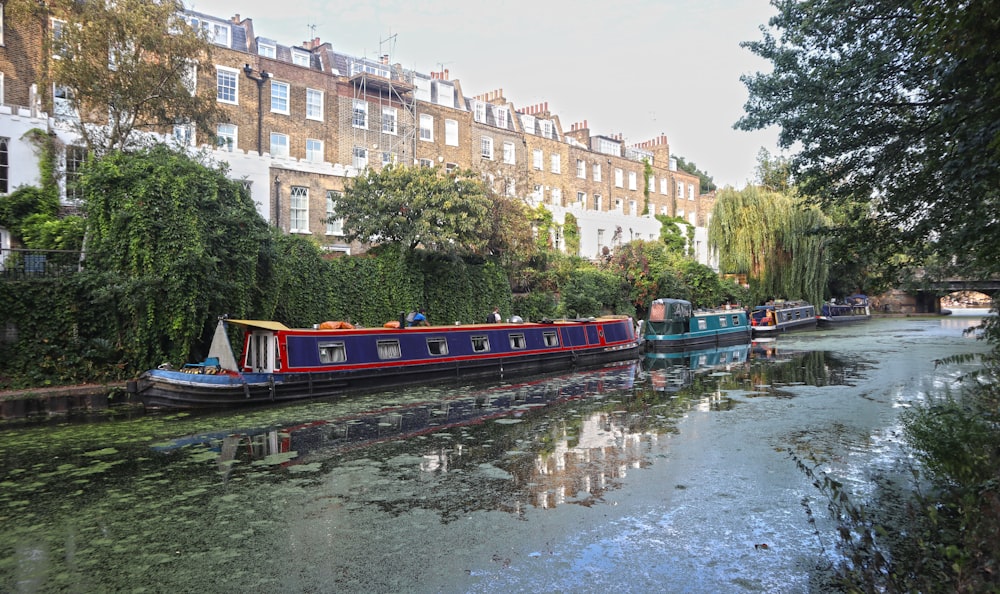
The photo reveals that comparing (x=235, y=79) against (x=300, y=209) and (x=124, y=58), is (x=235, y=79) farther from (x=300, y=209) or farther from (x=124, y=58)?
(x=124, y=58)

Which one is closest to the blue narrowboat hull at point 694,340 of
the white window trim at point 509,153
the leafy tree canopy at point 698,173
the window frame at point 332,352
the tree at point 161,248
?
the white window trim at point 509,153

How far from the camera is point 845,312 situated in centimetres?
4278

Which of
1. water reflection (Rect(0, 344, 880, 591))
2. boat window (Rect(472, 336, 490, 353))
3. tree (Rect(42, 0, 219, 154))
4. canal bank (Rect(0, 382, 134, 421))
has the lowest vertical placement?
water reflection (Rect(0, 344, 880, 591))

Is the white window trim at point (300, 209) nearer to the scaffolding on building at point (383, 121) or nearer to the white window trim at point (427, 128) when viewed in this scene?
the scaffolding on building at point (383, 121)

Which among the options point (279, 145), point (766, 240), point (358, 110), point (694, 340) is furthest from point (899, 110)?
point (766, 240)

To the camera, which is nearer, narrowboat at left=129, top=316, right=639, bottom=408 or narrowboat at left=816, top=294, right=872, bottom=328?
narrowboat at left=129, top=316, right=639, bottom=408

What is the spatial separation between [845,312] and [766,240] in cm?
1418

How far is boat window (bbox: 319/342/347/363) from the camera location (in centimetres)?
1395

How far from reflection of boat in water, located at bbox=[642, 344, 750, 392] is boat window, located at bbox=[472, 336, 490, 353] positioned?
14.8 ft

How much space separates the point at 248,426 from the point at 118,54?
1052 cm

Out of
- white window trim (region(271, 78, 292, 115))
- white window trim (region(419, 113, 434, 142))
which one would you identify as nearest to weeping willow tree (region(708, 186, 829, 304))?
white window trim (region(419, 113, 434, 142))

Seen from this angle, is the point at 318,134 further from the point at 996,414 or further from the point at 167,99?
the point at 996,414

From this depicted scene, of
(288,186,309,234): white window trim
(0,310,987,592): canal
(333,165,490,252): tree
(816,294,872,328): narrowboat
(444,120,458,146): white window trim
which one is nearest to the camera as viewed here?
(0,310,987,592): canal

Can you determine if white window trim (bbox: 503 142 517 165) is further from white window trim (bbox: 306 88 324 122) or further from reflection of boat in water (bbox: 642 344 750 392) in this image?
reflection of boat in water (bbox: 642 344 750 392)
